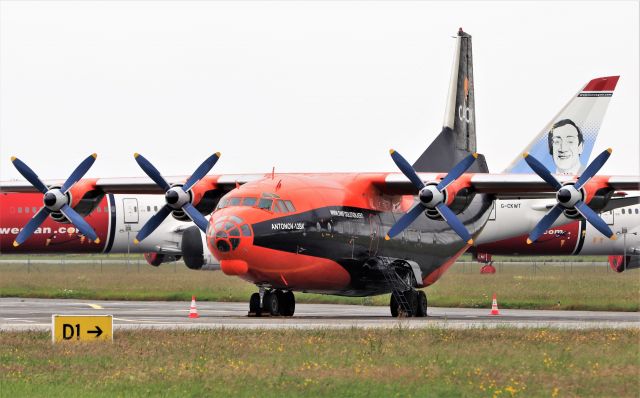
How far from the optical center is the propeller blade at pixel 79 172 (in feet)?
130

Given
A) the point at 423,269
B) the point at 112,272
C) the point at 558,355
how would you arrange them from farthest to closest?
the point at 112,272 < the point at 423,269 < the point at 558,355

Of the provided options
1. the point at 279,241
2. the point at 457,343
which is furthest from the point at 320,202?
the point at 457,343

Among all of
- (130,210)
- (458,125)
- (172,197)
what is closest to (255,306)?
(172,197)

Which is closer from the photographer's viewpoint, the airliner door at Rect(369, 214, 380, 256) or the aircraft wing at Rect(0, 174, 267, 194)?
the airliner door at Rect(369, 214, 380, 256)

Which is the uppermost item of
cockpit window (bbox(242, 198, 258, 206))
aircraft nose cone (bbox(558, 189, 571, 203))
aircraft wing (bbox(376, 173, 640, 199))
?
aircraft wing (bbox(376, 173, 640, 199))

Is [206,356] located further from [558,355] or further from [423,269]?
[423,269]

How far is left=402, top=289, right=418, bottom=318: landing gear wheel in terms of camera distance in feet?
123

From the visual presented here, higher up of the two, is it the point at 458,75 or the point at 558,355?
the point at 458,75

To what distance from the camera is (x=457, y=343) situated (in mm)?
25125

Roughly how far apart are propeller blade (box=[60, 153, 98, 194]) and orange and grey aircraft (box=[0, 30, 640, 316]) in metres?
0.05

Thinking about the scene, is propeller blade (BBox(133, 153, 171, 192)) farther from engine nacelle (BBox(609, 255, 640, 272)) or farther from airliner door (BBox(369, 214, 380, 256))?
engine nacelle (BBox(609, 255, 640, 272))

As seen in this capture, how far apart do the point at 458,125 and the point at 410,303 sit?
9590 mm

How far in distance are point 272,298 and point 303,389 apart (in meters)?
17.4

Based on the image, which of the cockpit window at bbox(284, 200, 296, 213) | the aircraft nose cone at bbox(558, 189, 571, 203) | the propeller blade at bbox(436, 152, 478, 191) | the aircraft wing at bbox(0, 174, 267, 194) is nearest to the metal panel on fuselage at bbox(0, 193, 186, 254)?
the aircraft wing at bbox(0, 174, 267, 194)
